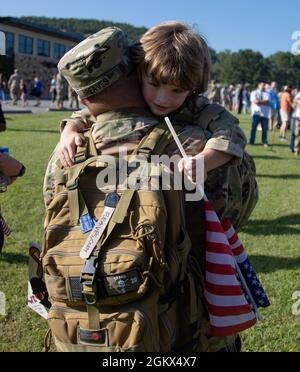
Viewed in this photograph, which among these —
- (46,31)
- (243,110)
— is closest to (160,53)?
(243,110)

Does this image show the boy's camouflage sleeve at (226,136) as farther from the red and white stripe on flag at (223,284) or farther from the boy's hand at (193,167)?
the red and white stripe on flag at (223,284)

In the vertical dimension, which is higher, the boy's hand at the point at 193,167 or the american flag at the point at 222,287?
the boy's hand at the point at 193,167

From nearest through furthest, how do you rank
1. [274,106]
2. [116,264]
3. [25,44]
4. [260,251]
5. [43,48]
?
[116,264], [260,251], [274,106], [25,44], [43,48]

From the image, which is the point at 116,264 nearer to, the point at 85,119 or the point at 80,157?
the point at 80,157

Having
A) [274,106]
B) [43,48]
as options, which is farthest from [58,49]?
[274,106]

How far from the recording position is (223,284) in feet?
5.29

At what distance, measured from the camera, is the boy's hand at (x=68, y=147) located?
1587 mm

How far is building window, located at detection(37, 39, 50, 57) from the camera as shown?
161 ft

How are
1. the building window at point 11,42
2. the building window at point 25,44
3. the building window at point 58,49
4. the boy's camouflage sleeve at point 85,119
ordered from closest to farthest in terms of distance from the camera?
the boy's camouflage sleeve at point 85,119
the building window at point 11,42
the building window at point 25,44
the building window at point 58,49

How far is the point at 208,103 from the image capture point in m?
1.69

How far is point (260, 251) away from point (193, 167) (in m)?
4.06

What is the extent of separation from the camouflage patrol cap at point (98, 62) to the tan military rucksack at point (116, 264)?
215 millimetres

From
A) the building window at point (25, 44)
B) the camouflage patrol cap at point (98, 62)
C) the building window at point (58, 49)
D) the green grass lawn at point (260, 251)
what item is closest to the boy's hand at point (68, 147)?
the camouflage patrol cap at point (98, 62)

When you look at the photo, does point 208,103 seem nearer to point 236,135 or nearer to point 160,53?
point 236,135
